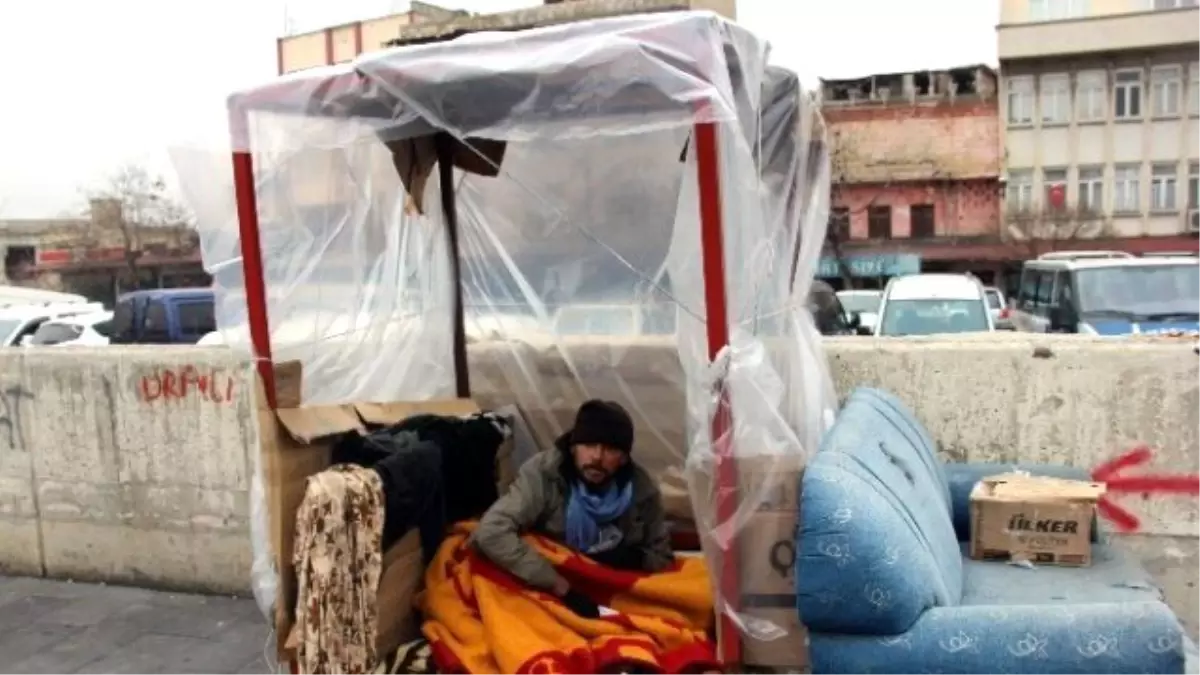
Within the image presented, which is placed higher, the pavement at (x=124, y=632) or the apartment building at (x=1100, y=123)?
the apartment building at (x=1100, y=123)

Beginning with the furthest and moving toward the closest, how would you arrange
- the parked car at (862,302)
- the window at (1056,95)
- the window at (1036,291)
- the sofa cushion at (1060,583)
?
1. the window at (1056,95)
2. the parked car at (862,302)
3. the window at (1036,291)
4. the sofa cushion at (1060,583)

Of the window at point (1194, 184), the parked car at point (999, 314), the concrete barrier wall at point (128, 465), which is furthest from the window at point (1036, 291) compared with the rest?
the window at point (1194, 184)

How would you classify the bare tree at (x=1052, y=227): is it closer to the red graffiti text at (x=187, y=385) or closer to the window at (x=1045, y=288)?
the window at (x=1045, y=288)

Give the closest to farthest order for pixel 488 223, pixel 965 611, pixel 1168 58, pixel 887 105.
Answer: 1. pixel 965 611
2. pixel 488 223
3. pixel 1168 58
4. pixel 887 105

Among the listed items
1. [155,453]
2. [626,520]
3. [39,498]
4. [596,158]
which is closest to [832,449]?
[626,520]

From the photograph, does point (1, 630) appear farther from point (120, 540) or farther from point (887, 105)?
point (887, 105)

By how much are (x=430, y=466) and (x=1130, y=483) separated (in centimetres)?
296

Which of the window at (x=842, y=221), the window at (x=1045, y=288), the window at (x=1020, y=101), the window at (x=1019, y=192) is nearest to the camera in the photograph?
the window at (x=1045, y=288)

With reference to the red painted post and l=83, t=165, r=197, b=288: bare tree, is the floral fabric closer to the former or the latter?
the red painted post

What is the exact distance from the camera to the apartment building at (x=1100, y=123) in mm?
37406

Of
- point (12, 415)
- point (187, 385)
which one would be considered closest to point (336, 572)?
point (187, 385)

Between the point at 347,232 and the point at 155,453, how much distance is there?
6.83 ft

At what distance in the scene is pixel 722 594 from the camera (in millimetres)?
3514

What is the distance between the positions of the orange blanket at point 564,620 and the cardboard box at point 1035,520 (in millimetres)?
1142
